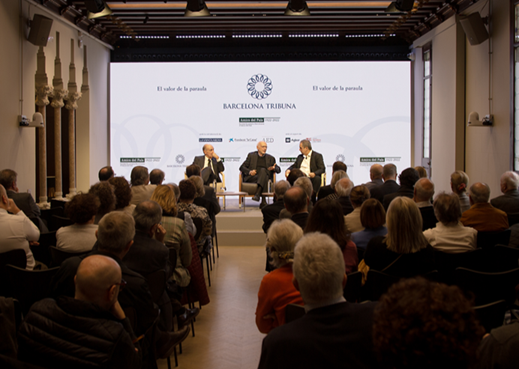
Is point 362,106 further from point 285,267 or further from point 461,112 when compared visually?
point 285,267

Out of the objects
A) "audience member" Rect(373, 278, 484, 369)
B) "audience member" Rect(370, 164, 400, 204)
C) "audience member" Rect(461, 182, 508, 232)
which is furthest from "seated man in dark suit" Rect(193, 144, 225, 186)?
"audience member" Rect(373, 278, 484, 369)

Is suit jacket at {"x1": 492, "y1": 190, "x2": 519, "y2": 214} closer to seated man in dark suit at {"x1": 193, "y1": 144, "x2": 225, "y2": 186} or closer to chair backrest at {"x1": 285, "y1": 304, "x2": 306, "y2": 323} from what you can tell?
chair backrest at {"x1": 285, "y1": 304, "x2": 306, "y2": 323}

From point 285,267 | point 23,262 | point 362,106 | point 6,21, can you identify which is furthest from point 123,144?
point 285,267

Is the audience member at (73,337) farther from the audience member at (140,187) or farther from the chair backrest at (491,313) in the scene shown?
the audience member at (140,187)

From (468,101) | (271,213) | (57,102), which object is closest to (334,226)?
(271,213)

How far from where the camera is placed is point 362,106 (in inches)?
407

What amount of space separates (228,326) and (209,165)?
5.05 meters

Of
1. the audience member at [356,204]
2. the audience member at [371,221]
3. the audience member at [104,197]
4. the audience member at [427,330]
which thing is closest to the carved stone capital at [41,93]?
the audience member at [104,197]

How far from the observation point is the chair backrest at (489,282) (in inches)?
98.1

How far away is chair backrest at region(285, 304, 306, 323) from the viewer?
1818 mm

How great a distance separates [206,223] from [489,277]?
250 cm

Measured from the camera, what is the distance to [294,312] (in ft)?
6.01

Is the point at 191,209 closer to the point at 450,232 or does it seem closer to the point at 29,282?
the point at 29,282

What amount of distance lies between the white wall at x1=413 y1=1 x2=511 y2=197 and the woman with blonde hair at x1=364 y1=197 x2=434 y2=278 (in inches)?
198
